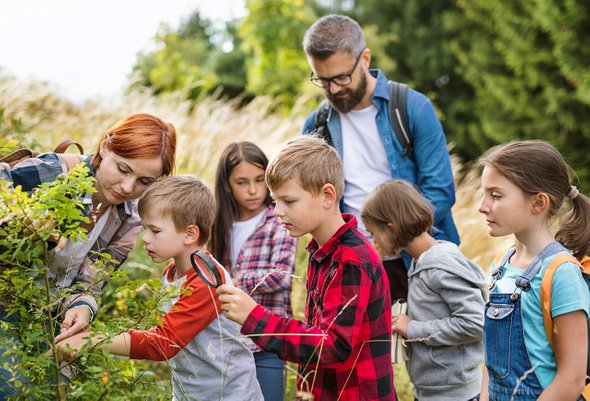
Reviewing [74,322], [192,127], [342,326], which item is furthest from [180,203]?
[192,127]

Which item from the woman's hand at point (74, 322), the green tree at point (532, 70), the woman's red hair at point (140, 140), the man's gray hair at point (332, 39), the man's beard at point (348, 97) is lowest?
the green tree at point (532, 70)

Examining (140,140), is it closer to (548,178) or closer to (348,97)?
(348,97)

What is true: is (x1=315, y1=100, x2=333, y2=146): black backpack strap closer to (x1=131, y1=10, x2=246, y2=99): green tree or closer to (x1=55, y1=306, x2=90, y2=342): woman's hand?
(x1=55, y1=306, x2=90, y2=342): woman's hand

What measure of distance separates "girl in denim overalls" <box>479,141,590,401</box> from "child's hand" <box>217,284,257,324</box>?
1.02 meters

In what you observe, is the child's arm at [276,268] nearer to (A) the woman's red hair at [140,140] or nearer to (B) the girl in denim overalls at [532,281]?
(A) the woman's red hair at [140,140]

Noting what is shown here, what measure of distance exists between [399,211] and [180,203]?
3.80 feet

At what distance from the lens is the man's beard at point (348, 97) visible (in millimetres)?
4160

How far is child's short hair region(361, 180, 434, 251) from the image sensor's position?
3.58 m

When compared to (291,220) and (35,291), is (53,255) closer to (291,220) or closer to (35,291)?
(35,291)

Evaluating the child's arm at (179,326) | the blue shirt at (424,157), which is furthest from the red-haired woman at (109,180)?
the blue shirt at (424,157)

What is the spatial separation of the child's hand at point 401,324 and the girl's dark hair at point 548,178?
0.88 meters

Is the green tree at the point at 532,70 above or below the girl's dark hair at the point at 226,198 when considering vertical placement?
below

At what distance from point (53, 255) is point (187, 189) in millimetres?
633

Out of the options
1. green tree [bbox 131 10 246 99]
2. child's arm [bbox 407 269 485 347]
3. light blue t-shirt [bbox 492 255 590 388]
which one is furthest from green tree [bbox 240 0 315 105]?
light blue t-shirt [bbox 492 255 590 388]
